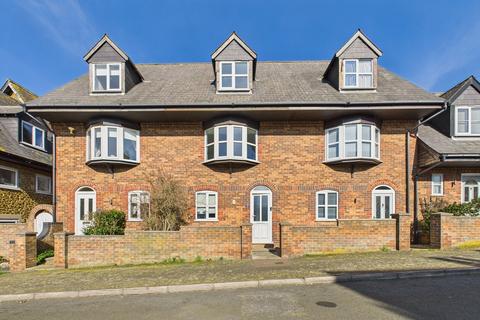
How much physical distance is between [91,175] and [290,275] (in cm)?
1096

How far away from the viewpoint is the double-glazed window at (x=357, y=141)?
13.6m

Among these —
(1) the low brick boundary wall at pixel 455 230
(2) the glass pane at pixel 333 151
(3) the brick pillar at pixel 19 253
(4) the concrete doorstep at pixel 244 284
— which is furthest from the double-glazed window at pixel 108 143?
(1) the low brick boundary wall at pixel 455 230

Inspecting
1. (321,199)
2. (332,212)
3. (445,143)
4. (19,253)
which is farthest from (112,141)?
(445,143)

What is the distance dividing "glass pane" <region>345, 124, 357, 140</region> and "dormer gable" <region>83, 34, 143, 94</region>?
10.9 meters

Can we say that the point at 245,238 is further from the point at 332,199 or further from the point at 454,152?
the point at 454,152

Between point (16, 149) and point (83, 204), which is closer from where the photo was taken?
point (83, 204)

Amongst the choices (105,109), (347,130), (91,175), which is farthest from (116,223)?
(347,130)

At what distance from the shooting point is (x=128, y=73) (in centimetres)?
1541

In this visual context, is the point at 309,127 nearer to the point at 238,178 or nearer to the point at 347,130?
the point at 347,130

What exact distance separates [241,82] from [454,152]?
10.3 m

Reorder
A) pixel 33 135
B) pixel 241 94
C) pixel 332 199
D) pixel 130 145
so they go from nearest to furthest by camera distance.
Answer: pixel 332 199
pixel 130 145
pixel 241 94
pixel 33 135

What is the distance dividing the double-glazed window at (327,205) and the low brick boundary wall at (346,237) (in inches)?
116

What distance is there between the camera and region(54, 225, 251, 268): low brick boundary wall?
1061 cm

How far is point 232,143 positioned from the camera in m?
13.8
